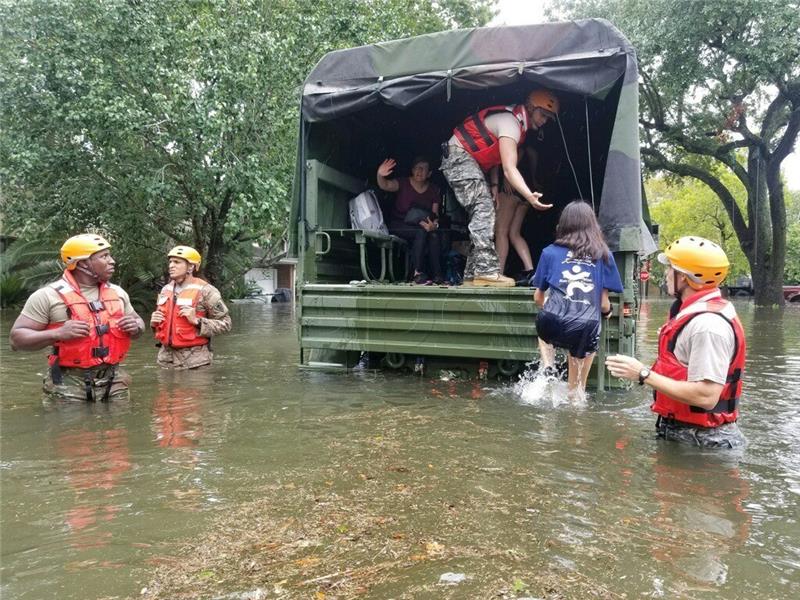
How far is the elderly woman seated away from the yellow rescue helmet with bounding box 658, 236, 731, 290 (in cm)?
396

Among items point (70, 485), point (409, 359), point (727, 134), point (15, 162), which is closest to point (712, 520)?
point (70, 485)

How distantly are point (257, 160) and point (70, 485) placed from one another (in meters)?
9.77

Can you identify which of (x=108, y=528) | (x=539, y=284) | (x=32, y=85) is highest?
(x=32, y=85)

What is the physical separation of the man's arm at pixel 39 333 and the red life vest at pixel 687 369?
391 centimetres

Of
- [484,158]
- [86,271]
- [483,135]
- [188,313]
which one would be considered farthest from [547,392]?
[86,271]

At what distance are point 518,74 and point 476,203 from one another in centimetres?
144

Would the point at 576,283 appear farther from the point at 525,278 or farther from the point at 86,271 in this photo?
the point at 86,271

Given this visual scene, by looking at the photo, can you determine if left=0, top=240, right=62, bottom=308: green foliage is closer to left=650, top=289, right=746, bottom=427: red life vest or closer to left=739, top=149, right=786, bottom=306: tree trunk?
left=650, top=289, right=746, bottom=427: red life vest

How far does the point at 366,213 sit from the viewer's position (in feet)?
24.5

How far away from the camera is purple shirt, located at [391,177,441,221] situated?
7961 millimetres

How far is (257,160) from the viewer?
12.4 metres

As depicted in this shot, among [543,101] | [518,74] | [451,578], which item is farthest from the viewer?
[543,101]

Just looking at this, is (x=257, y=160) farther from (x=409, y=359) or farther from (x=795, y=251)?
(x=795, y=251)

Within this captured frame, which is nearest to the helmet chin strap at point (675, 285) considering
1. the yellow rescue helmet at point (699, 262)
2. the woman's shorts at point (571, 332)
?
the yellow rescue helmet at point (699, 262)
